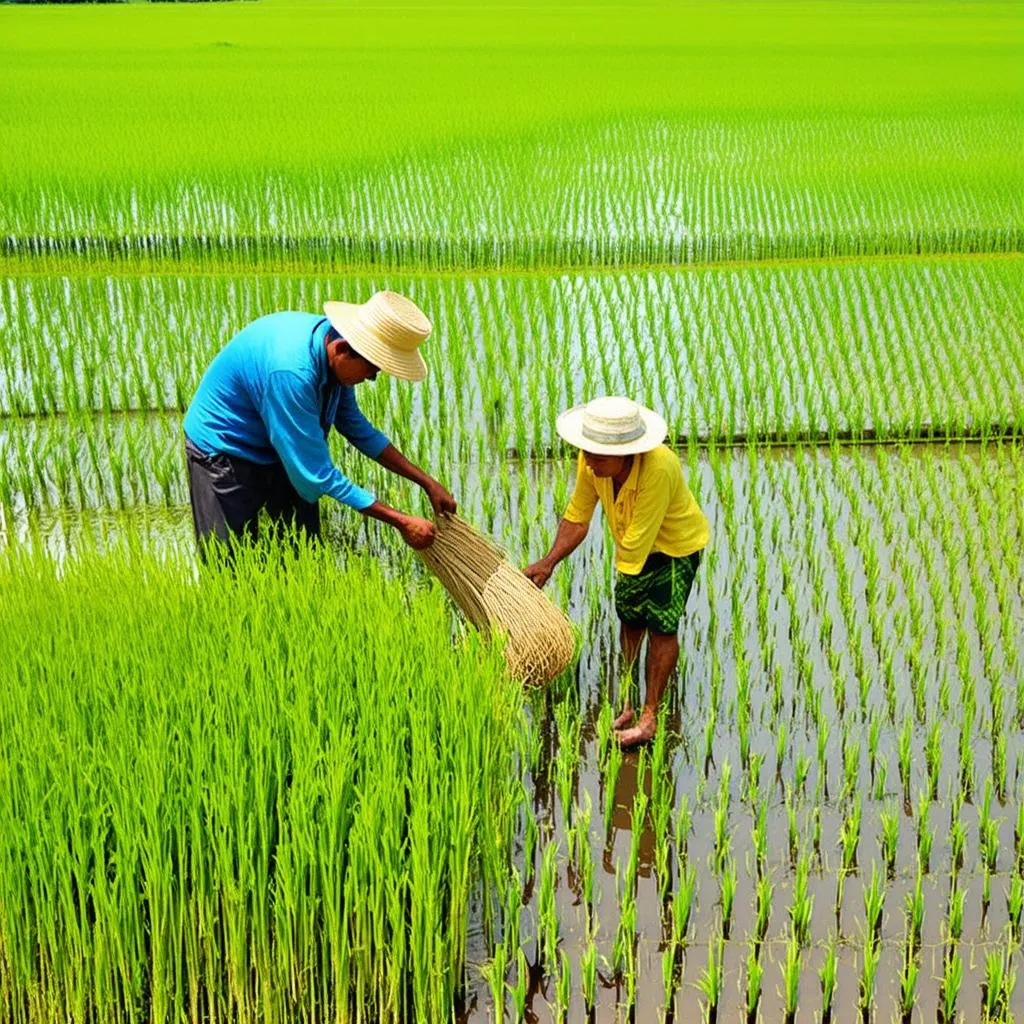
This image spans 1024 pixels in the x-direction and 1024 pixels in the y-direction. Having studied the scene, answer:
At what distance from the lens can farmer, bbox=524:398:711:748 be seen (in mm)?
3049

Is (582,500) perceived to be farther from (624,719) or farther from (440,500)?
(624,719)

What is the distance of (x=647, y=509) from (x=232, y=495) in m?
1.31

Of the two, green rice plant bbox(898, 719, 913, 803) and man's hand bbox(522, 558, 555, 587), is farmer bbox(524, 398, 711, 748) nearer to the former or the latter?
man's hand bbox(522, 558, 555, 587)

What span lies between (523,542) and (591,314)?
302cm

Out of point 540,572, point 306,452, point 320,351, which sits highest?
point 320,351

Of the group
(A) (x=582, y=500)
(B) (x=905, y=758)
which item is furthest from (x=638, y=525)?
(B) (x=905, y=758)

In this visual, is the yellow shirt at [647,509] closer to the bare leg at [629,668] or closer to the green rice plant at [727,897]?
the bare leg at [629,668]

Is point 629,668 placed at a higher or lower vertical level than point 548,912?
higher

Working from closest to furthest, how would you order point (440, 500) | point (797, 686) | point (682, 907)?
point (682, 907)
point (440, 500)
point (797, 686)

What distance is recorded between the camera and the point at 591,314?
7121 millimetres

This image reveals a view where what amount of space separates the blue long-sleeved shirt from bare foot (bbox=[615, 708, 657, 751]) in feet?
3.15

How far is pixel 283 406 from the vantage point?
3.31 m

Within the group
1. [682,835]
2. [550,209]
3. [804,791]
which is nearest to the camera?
[682,835]

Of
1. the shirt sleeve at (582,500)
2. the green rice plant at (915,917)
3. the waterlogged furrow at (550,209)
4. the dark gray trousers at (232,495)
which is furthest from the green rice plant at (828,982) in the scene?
the waterlogged furrow at (550,209)
